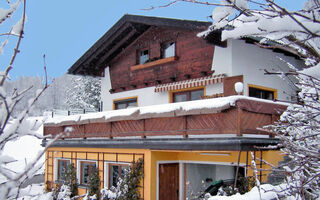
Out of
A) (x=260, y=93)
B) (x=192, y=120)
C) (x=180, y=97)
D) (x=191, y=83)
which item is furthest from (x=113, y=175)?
(x=260, y=93)

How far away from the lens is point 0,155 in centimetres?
189

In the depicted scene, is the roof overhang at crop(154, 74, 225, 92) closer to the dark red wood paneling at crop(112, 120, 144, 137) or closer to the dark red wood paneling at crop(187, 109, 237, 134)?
the dark red wood paneling at crop(112, 120, 144, 137)

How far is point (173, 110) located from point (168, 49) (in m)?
5.33

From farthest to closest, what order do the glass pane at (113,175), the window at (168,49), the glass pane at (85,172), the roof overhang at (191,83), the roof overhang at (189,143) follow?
1. the glass pane at (85,172)
2. the window at (168,49)
3. the glass pane at (113,175)
4. the roof overhang at (191,83)
5. the roof overhang at (189,143)

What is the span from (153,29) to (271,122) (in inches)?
304

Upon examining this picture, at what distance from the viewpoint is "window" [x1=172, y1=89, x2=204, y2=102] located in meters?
13.4

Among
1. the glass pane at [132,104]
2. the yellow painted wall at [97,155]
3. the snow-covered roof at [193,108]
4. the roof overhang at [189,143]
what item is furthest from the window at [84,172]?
the glass pane at [132,104]

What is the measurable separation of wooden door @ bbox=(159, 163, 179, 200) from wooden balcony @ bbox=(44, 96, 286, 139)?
5.00 feet

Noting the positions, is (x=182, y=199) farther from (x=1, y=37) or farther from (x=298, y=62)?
(x=1, y=37)

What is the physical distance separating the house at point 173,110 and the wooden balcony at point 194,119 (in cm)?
3

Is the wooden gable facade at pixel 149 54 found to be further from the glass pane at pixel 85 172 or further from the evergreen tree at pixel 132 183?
the evergreen tree at pixel 132 183

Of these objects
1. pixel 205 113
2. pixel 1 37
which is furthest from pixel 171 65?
pixel 1 37

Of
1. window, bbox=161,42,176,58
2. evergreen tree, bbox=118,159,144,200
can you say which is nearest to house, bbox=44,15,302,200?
window, bbox=161,42,176,58

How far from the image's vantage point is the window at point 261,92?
1271cm
